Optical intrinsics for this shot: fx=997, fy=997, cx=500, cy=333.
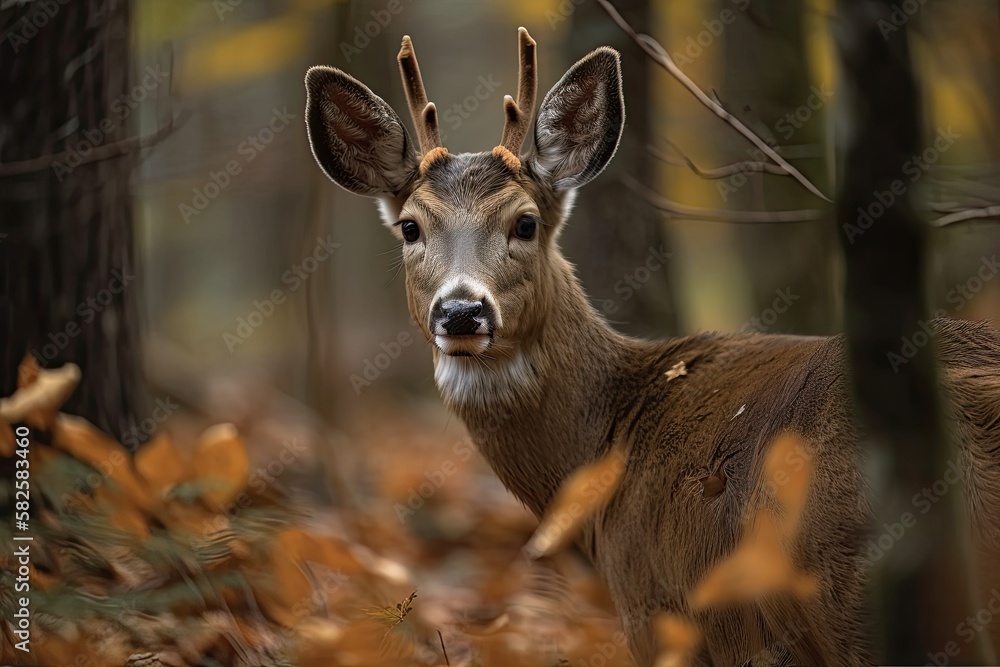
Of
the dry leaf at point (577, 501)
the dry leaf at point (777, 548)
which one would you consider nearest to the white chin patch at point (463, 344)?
the dry leaf at point (577, 501)

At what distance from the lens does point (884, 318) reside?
3264 millimetres

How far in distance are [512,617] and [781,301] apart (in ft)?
17.4

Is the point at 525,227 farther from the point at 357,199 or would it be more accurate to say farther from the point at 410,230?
the point at 357,199

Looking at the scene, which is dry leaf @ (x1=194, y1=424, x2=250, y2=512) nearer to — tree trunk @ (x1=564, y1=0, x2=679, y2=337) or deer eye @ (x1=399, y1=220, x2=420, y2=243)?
deer eye @ (x1=399, y1=220, x2=420, y2=243)

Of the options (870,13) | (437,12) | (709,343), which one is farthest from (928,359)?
(437,12)

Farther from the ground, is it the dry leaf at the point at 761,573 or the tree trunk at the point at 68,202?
the tree trunk at the point at 68,202

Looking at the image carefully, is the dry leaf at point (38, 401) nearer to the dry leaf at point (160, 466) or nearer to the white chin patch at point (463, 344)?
the dry leaf at point (160, 466)

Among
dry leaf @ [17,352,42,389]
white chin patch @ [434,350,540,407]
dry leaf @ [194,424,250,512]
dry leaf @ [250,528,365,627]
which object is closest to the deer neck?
white chin patch @ [434,350,540,407]

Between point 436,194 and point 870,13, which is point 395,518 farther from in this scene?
point 870,13

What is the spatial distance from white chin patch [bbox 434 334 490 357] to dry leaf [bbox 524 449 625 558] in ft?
2.85

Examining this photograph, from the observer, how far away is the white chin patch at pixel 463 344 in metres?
4.76

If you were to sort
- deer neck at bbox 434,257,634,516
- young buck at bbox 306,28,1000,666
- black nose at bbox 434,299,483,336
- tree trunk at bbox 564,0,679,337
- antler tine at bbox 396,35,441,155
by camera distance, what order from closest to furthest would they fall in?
young buck at bbox 306,28,1000,666
black nose at bbox 434,299,483,336
deer neck at bbox 434,257,634,516
antler tine at bbox 396,35,441,155
tree trunk at bbox 564,0,679,337

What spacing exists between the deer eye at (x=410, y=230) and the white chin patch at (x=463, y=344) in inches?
30.4

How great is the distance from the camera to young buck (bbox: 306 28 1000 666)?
4266 mm
